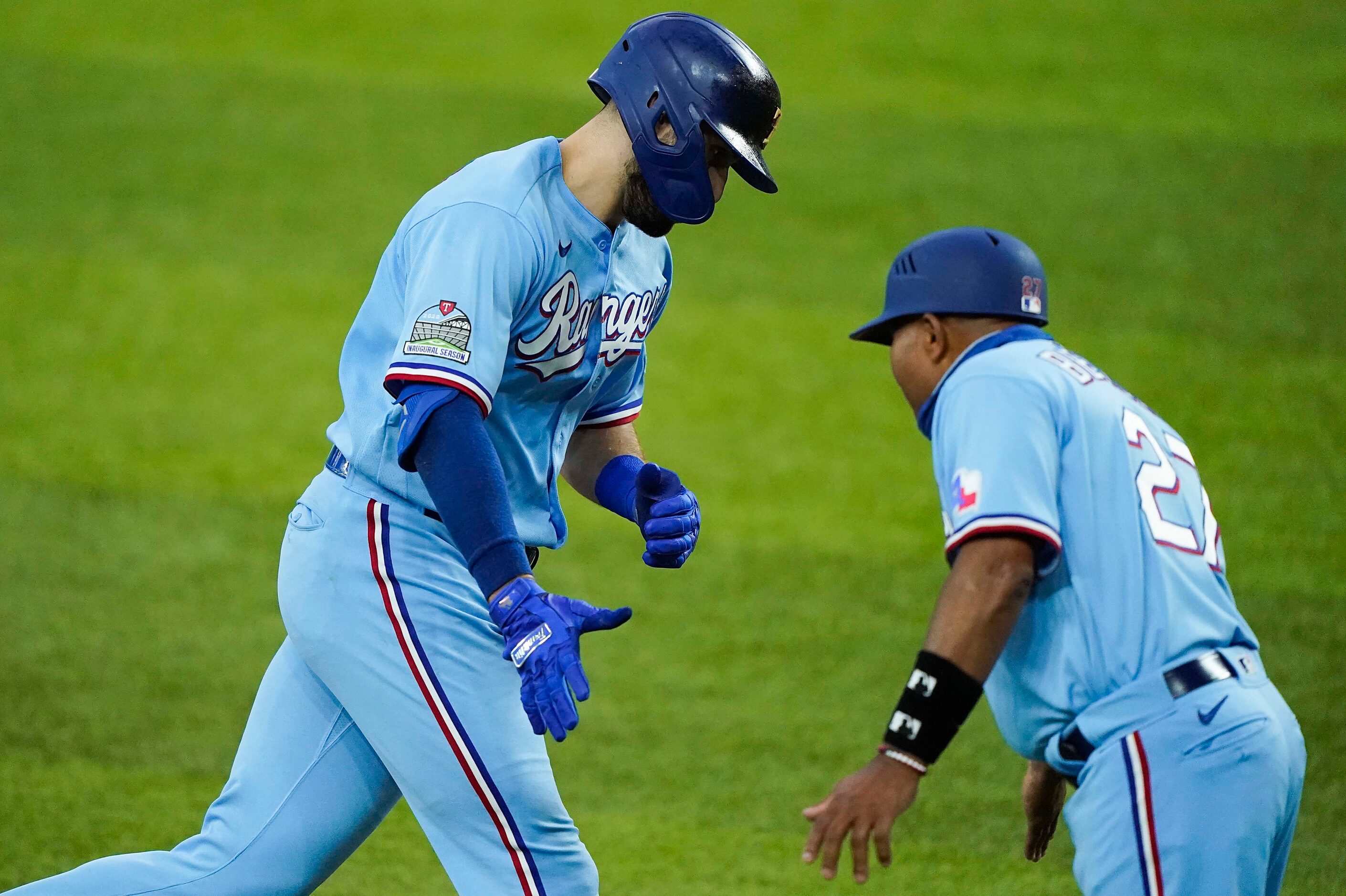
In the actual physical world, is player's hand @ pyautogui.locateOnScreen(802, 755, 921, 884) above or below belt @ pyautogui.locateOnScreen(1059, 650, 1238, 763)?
below

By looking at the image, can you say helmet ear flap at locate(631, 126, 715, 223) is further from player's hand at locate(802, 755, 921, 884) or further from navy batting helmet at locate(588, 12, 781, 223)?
player's hand at locate(802, 755, 921, 884)

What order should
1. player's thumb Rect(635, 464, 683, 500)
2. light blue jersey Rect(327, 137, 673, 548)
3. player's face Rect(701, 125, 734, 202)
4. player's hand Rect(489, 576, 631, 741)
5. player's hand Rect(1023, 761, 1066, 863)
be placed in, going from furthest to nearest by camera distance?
player's thumb Rect(635, 464, 683, 500)
player's hand Rect(1023, 761, 1066, 863)
player's face Rect(701, 125, 734, 202)
light blue jersey Rect(327, 137, 673, 548)
player's hand Rect(489, 576, 631, 741)

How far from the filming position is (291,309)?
30.6ft

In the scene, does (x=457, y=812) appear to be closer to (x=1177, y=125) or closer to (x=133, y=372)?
(x=133, y=372)

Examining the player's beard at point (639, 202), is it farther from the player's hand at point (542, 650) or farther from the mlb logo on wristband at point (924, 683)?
the mlb logo on wristband at point (924, 683)

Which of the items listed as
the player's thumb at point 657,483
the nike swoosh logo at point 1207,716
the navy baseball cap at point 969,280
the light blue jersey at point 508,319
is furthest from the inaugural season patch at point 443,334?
the nike swoosh logo at point 1207,716

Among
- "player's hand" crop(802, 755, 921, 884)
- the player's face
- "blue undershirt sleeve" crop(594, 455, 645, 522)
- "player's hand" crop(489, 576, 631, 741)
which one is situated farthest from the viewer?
"blue undershirt sleeve" crop(594, 455, 645, 522)

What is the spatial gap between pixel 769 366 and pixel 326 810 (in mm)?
6035

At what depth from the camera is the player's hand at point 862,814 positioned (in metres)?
A: 2.50

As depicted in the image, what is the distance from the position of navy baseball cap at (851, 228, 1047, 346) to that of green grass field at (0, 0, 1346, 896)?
88.7 inches

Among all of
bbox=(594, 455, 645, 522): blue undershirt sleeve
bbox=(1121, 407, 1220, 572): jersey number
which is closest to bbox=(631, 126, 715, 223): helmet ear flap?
bbox=(594, 455, 645, 522): blue undershirt sleeve

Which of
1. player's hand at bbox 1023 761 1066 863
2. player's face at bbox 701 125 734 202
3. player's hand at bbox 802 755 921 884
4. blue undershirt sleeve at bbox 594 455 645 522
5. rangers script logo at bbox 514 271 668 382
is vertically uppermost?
player's face at bbox 701 125 734 202

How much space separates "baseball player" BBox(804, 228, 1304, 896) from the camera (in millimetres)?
2523

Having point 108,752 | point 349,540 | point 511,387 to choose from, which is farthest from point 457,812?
point 108,752
